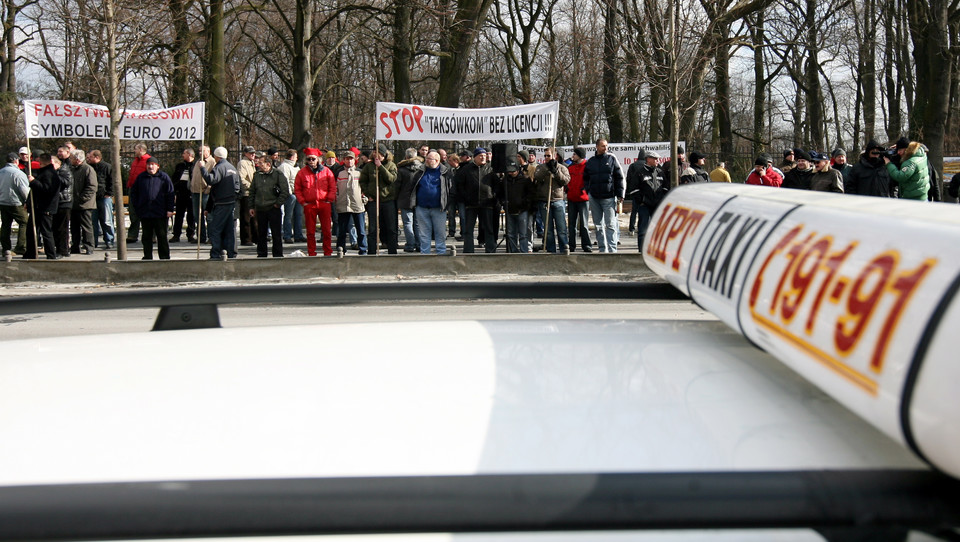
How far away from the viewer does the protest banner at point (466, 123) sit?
1538cm

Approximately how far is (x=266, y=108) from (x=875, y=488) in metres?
51.7

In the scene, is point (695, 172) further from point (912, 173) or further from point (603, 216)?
point (912, 173)

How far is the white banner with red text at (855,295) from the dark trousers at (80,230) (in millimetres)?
16521

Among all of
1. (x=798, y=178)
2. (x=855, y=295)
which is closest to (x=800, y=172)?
(x=798, y=178)

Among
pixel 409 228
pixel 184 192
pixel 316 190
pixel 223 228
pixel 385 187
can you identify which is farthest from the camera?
pixel 184 192

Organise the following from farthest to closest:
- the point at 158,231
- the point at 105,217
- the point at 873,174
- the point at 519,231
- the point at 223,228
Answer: the point at 105,217 → the point at 519,231 → the point at 223,228 → the point at 158,231 → the point at 873,174

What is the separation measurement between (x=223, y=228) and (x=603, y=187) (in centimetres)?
637

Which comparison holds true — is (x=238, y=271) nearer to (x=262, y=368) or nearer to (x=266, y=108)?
(x=262, y=368)

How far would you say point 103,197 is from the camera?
59.6 feet

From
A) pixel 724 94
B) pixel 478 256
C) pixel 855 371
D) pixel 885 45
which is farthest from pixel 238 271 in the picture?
pixel 885 45

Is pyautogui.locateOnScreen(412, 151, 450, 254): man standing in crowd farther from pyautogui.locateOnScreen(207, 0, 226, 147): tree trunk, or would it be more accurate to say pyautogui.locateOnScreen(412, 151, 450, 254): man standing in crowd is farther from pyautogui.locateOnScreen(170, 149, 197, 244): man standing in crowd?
pyautogui.locateOnScreen(207, 0, 226, 147): tree trunk

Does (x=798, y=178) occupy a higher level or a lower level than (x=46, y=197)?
lower

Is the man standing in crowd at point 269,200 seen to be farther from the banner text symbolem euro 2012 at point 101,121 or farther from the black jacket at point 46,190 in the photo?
the black jacket at point 46,190

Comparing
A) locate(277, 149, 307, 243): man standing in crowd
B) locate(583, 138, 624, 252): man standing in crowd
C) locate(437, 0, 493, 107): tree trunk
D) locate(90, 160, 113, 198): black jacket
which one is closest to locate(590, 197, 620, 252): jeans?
locate(583, 138, 624, 252): man standing in crowd
